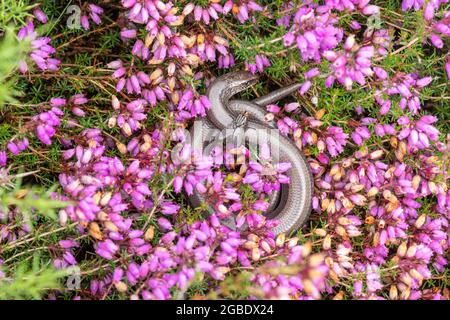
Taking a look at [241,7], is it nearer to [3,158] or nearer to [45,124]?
[45,124]

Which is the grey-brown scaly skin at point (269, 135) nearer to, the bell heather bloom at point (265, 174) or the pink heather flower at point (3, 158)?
the bell heather bloom at point (265, 174)

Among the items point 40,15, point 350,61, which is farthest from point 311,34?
point 40,15

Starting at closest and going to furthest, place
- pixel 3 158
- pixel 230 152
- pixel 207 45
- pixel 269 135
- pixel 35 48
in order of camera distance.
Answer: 1. pixel 35 48
2. pixel 3 158
3. pixel 207 45
4. pixel 230 152
5. pixel 269 135

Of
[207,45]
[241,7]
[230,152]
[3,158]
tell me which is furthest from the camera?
[230,152]

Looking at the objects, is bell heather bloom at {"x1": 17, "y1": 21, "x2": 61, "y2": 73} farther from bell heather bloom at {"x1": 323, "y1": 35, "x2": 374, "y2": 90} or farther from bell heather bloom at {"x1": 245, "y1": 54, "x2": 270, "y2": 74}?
bell heather bloom at {"x1": 323, "y1": 35, "x2": 374, "y2": 90}

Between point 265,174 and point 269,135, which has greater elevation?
point 269,135

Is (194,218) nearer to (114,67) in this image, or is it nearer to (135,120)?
(135,120)

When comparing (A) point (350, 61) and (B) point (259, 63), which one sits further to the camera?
(B) point (259, 63)
